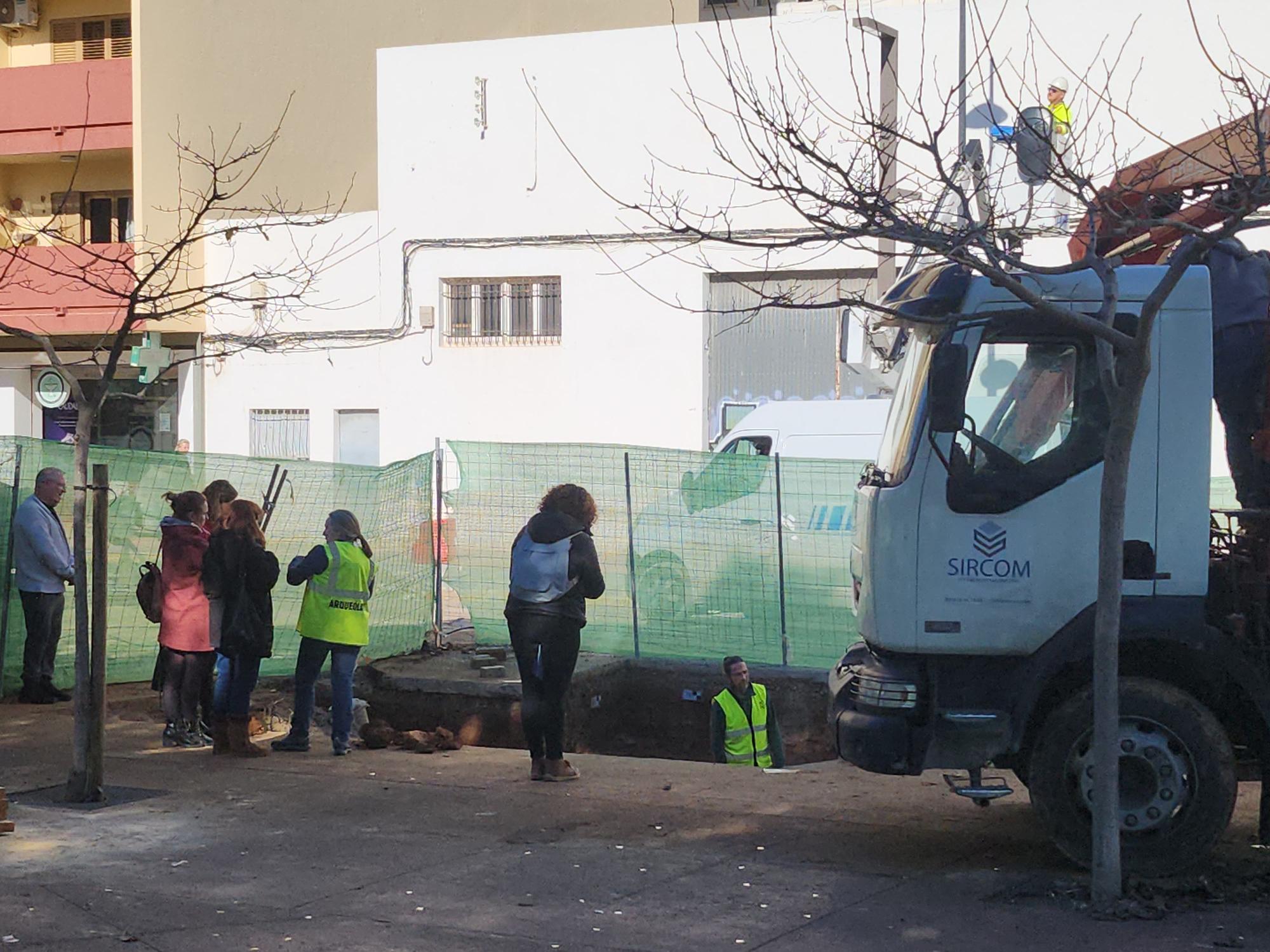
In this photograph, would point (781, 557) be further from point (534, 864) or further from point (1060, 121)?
point (534, 864)

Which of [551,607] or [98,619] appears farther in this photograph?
[551,607]

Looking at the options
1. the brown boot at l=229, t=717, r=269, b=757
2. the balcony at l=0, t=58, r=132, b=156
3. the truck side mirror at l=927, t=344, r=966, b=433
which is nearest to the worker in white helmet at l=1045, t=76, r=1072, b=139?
the truck side mirror at l=927, t=344, r=966, b=433

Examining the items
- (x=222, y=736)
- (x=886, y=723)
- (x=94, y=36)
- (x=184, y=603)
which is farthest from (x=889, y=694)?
(x=94, y=36)

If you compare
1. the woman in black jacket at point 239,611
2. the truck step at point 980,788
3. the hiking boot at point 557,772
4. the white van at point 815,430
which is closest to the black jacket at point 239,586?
the woman in black jacket at point 239,611

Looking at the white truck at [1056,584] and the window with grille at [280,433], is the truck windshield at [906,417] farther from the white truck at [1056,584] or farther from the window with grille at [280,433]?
the window with grille at [280,433]

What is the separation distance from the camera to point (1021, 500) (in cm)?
672

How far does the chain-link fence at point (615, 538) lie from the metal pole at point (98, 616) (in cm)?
399

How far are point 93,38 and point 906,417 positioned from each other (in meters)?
28.5

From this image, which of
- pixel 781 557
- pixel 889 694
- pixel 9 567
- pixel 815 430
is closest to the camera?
pixel 889 694

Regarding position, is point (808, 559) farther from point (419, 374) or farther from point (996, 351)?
point (419, 374)

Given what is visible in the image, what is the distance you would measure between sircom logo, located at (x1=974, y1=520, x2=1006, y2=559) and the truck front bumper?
607 millimetres

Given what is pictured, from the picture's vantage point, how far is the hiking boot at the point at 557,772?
8977 mm

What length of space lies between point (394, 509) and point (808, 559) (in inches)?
149

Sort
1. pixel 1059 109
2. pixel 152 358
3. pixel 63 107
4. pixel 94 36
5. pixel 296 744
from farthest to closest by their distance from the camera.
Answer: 1. pixel 94 36
2. pixel 63 107
3. pixel 152 358
4. pixel 1059 109
5. pixel 296 744
